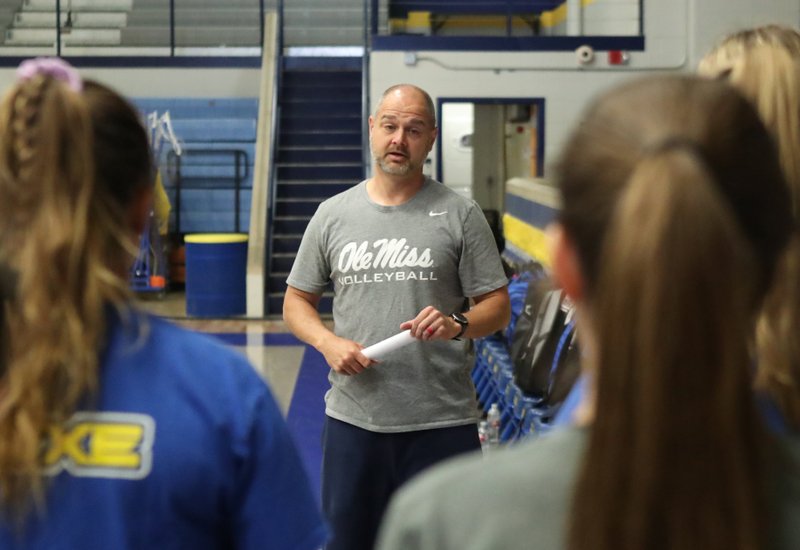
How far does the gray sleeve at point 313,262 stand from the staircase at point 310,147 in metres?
7.70

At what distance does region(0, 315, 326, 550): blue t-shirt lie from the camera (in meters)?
1.36

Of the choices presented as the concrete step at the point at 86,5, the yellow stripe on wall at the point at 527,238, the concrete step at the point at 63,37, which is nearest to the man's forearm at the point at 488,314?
the yellow stripe on wall at the point at 527,238

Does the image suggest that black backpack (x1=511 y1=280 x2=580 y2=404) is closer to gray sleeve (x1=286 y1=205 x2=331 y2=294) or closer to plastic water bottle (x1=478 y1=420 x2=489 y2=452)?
plastic water bottle (x1=478 y1=420 x2=489 y2=452)

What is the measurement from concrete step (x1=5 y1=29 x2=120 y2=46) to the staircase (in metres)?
3.54

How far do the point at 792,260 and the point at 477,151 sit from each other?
15.2m

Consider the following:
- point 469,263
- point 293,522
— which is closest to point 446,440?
point 469,263

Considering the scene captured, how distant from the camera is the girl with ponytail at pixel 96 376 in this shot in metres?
1.32

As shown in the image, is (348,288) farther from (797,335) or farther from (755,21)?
(755,21)

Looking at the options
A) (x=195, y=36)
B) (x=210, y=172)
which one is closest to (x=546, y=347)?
(x=210, y=172)

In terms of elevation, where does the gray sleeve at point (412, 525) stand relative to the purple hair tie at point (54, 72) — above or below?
below

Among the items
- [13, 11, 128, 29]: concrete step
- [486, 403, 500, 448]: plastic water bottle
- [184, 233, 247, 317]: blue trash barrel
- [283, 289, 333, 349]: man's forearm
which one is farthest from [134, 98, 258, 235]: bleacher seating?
[283, 289, 333, 349]: man's forearm

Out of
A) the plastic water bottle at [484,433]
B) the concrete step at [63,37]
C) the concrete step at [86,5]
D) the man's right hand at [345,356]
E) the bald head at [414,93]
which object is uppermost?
the concrete step at [86,5]

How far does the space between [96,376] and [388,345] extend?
1805mm

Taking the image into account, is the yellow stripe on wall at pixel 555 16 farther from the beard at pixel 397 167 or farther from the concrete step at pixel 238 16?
the beard at pixel 397 167
